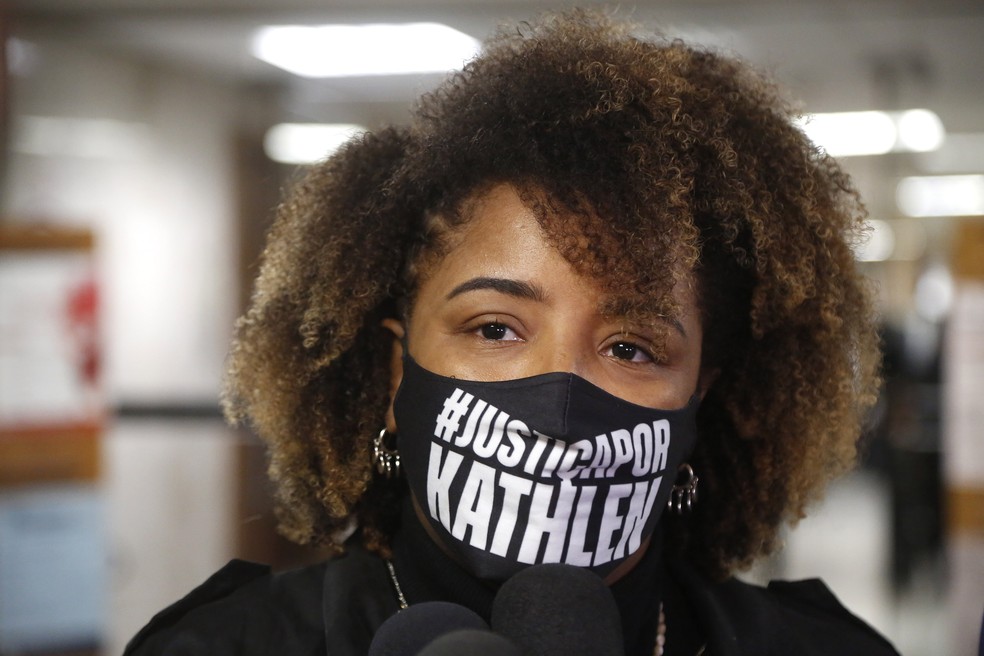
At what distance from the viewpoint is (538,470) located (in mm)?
1255

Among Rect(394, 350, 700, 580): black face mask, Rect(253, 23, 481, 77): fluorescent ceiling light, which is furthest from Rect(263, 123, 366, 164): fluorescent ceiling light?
Rect(394, 350, 700, 580): black face mask

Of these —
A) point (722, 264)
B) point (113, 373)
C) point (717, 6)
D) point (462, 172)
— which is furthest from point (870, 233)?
point (113, 373)

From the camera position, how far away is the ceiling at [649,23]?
201 inches

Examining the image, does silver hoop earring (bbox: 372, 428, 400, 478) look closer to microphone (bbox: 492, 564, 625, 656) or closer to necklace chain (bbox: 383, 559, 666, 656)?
necklace chain (bbox: 383, 559, 666, 656)

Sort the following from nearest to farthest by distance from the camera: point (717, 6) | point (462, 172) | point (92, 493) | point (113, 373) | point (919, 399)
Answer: point (462, 172)
point (92, 493)
point (717, 6)
point (113, 373)
point (919, 399)

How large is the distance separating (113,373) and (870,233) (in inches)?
193

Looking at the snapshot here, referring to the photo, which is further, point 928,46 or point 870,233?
point 928,46

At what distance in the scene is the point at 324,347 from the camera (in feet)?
5.09

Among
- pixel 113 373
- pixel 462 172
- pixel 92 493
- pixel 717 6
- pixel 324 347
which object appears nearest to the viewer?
pixel 462 172

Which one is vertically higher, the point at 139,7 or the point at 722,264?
the point at 139,7

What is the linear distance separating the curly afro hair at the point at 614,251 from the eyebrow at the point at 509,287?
56mm

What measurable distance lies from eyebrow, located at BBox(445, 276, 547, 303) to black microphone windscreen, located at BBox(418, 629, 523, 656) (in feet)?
1.64

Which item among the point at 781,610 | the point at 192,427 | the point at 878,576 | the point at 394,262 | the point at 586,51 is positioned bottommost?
the point at 878,576

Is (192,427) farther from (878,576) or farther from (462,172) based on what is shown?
(462,172)
